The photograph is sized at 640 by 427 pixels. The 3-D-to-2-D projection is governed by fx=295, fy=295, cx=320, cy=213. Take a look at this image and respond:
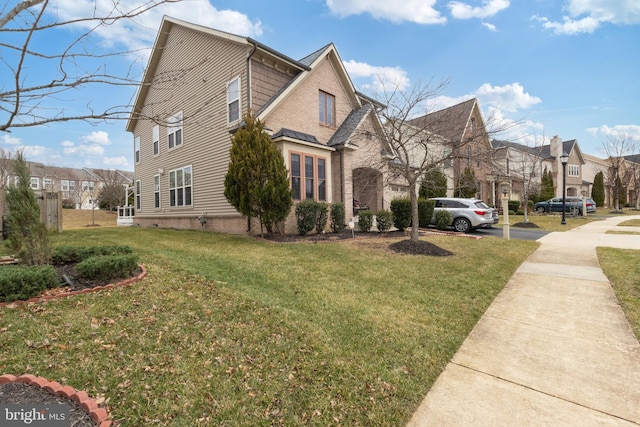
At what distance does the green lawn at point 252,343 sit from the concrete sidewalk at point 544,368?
9.5 inches

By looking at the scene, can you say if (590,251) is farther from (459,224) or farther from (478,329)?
(478,329)

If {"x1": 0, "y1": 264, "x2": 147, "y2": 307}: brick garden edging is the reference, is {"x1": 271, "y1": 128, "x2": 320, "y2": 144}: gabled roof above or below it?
above

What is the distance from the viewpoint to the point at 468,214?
14.0 meters

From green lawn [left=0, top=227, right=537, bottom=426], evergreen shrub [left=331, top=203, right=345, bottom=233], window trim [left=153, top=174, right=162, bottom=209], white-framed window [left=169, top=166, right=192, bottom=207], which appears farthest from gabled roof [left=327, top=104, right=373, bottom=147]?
window trim [left=153, top=174, right=162, bottom=209]

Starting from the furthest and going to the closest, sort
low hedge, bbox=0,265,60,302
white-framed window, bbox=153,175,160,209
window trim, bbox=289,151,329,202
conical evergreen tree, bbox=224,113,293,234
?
white-framed window, bbox=153,175,160,209 → window trim, bbox=289,151,329,202 → conical evergreen tree, bbox=224,113,293,234 → low hedge, bbox=0,265,60,302

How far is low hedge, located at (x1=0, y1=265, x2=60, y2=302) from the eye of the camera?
Answer: 3.90 meters

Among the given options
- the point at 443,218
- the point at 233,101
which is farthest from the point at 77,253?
the point at 443,218

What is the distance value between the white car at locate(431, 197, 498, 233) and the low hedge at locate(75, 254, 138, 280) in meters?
12.8

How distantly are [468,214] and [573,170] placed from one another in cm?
4064

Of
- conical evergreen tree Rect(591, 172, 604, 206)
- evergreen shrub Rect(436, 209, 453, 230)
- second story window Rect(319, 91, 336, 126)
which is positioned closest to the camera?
evergreen shrub Rect(436, 209, 453, 230)

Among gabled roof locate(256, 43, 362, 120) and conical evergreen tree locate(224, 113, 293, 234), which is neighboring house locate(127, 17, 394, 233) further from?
conical evergreen tree locate(224, 113, 293, 234)

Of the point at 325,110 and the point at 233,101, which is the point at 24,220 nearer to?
the point at 233,101

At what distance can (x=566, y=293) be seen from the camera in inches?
203

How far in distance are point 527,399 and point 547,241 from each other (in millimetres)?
10684
